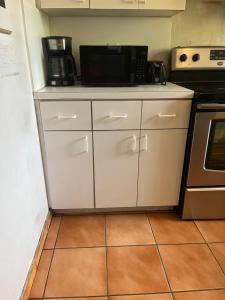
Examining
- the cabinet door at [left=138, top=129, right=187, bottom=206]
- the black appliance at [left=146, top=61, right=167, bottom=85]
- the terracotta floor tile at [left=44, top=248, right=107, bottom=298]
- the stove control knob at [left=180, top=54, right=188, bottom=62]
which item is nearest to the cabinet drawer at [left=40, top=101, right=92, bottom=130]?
the cabinet door at [left=138, top=129, right=187, bottom=206]

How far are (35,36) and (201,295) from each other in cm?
181

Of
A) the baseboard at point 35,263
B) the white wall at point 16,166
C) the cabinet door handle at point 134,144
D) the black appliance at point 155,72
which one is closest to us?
the white wall at point 16,166

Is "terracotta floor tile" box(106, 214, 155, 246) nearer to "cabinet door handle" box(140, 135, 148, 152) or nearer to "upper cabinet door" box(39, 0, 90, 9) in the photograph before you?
"cabinet door handle" box(140, 135, 148, 152)

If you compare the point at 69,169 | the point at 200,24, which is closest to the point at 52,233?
the point at 69,169

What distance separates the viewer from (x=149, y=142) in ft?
5.28

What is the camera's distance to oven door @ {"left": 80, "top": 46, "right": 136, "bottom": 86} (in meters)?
1.59

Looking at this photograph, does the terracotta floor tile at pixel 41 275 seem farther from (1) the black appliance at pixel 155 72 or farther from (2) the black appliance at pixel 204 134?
(1) the black appliance at pixel 155 72

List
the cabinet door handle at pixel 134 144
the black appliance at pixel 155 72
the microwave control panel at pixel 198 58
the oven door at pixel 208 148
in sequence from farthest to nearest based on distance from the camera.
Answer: the microwave control panel at pixel 198 58
the black appliance at pixel 155 72
the cabinet door handle at pixel 134 144
the oven door at pixel 208 148

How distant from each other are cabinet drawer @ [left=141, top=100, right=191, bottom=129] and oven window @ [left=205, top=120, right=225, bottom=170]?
181 mm

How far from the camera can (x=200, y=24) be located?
1966 millimetres

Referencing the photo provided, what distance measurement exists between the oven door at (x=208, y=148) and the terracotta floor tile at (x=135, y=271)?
580 millimetres

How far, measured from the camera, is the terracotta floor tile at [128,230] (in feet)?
5.26

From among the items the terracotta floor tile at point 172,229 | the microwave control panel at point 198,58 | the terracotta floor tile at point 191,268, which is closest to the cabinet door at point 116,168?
the terracotta floor tile at point 172,229

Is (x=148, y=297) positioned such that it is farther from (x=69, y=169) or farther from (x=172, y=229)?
(x=69, y=169)
